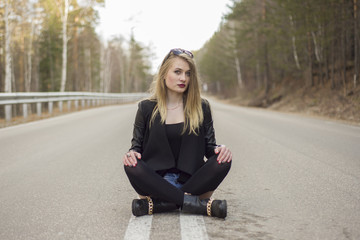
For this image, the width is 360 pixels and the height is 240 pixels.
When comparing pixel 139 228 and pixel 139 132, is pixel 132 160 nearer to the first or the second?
pixel 139 132

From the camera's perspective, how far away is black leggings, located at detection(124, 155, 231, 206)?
355 centimetres

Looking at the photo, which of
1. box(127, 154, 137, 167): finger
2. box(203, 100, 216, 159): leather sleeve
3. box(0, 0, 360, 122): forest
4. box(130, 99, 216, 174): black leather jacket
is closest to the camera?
box(127, 154, 137, 167): finger

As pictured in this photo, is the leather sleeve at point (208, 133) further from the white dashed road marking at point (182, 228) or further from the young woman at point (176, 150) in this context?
the white dashed road marking at point (182, 228)

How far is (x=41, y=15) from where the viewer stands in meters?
44.6

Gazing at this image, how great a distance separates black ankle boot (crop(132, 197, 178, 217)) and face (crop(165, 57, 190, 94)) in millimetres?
1095

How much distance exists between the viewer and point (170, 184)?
359cm

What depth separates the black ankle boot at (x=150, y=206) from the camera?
3.59 m

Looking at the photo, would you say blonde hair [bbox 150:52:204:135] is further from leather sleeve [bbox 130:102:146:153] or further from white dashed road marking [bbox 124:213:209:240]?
white dashed road marking [bbox 124:213:209:240]

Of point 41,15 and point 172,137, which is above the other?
point 41,15

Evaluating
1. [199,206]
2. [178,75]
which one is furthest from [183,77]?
[199,206]

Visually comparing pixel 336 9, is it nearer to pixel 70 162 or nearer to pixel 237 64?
pixel 70 162

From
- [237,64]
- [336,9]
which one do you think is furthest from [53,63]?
[336,9]

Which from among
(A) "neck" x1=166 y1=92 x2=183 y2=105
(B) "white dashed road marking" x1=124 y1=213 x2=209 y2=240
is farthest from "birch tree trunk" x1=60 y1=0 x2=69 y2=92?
(B) "white dashed road marking" x1=124 y1=213 x2=209 y2=240

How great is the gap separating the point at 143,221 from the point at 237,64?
186 ft
